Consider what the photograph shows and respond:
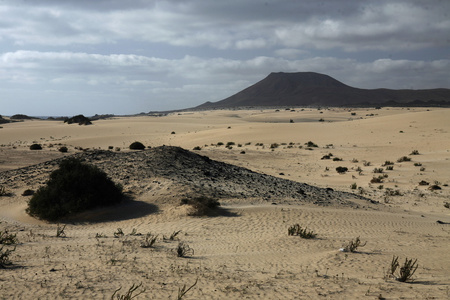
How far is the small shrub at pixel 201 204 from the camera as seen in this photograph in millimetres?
13820

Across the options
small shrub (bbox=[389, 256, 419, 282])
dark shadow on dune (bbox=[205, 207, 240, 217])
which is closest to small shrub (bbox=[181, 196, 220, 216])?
dark shadow on dune (bbox=[205, 207, 240, 217])

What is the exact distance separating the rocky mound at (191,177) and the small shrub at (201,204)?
81 centimetres

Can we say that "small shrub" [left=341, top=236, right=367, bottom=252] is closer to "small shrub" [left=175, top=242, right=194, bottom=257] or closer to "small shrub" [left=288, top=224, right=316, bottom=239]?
"small shrub" [left=288, top=224, right=316, bottom=239]

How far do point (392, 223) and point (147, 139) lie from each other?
126ft

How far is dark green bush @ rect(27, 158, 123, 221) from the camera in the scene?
13820 mm

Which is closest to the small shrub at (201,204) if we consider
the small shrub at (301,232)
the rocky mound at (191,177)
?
the rocky mound at (191,177)

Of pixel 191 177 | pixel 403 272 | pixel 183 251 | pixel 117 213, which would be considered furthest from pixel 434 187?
pixel 183 251

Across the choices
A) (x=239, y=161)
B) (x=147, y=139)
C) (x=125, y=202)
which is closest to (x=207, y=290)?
(x=125, y=202)

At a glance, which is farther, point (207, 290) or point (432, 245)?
point (432, 245)

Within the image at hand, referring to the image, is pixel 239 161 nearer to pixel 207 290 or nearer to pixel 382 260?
pixel 382 260

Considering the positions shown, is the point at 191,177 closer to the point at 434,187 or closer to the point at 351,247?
the point at 351,247

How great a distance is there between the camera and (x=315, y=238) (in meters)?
11.4

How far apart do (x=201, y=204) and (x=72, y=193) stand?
4.54 meters

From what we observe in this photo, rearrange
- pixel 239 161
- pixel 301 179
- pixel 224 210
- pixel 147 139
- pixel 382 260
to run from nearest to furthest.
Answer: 1. pixel 382 260
2. pixel 224 210
3. pixel 301 179
4. pixel 239 161
5. pixel 147 139
